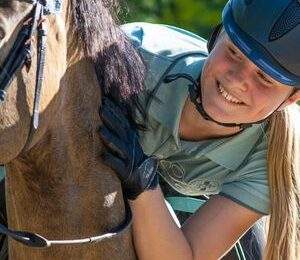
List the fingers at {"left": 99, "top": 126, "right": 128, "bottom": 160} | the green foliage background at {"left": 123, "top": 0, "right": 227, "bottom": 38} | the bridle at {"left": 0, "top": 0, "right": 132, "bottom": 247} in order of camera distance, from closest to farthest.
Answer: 1. the bridle at {"left": 0, "top": 0, "right": 132, "bottom": 247}
2. the fingers at {"left": 99, "top": 126, "right": 128, "bottom": 160}
3. the green foliage background at {"left": 123, "top": 0, "right": 227, "bottom": 38}

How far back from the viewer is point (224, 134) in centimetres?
315

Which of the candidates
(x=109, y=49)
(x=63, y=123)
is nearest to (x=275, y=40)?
(x=109, y=49)

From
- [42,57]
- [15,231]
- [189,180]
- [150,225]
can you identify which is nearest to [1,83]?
[42,57]

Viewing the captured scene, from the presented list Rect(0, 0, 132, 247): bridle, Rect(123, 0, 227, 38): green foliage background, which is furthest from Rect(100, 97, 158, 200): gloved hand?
Rect(123, 0, 227, 38): green foliage background

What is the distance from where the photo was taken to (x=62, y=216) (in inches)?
103

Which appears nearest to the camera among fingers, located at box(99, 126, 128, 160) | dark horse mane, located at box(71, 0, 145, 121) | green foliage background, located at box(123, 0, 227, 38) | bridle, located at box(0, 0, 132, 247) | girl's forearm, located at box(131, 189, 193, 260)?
bridle, located at box(0, 0, 132, 247)

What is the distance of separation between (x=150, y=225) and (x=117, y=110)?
384mm

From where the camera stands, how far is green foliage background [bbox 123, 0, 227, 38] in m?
8.62

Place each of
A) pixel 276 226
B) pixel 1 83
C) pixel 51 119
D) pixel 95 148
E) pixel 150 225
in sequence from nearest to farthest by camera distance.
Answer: pixel 1 83 < pixel 51 119 < pixel 95 148 < pixel 150 225 < pixel 276 226

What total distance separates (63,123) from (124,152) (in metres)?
0.21

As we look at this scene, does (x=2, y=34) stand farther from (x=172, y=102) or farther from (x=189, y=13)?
(x=189, y=13)

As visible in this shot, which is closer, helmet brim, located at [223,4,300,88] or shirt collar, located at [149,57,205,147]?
helmet brim, located at [223,4,300,88]

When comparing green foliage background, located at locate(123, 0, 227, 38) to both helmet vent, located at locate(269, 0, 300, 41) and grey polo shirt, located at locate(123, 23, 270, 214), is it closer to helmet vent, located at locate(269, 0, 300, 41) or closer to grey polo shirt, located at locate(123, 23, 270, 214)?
grey polo shirt, located at locate(123, 23, 270, 214)

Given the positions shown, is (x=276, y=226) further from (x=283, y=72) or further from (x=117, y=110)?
(x=117, y=110)
